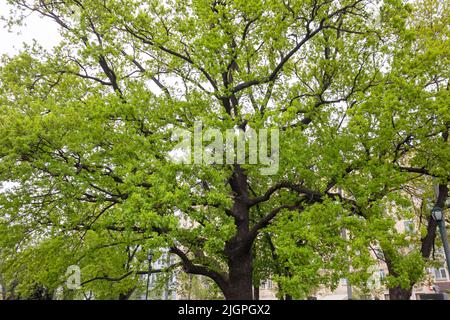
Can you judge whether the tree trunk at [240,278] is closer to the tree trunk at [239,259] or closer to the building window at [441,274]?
the tree trunk at [239,259]

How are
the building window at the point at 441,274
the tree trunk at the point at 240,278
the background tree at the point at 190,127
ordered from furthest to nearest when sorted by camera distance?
the building window at the point at 441,274
the tree trunk at the point at 240,278
the background tree at the point at 190,127

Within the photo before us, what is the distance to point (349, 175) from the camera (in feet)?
33.0

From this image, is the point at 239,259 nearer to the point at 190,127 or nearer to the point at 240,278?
the point at 240,278

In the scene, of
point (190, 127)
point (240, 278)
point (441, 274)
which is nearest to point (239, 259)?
point (240, 278)

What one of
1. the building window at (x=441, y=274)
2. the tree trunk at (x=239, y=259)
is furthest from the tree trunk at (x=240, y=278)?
the building window at (x=441, y=274)

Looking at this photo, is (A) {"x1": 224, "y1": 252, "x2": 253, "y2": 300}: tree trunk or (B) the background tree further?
(A) {"x1": 224, "y1": 252, "x2": 253, "y2": 300}: tree trunk

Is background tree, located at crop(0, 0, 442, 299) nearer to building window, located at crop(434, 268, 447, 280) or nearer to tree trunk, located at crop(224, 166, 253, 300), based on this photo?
tree trunk, located at crop(224, 166, 253, 300)

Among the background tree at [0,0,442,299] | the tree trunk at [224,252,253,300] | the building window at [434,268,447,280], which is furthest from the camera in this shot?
the building window at [434,268,447,280]

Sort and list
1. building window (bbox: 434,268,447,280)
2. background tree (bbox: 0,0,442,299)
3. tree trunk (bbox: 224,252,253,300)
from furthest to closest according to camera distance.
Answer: building window (bbox: 434,268,447,280) < tree trunk (bbox: 224,252,253,300) < background tree (bbox: 0,0,442,299)

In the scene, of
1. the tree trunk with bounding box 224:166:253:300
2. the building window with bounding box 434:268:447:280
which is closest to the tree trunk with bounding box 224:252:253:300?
the tree trunk with bounding box 224:166:253:300

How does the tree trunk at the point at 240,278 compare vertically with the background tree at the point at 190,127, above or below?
below

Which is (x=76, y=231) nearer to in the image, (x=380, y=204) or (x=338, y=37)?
(x=380, y=204)
